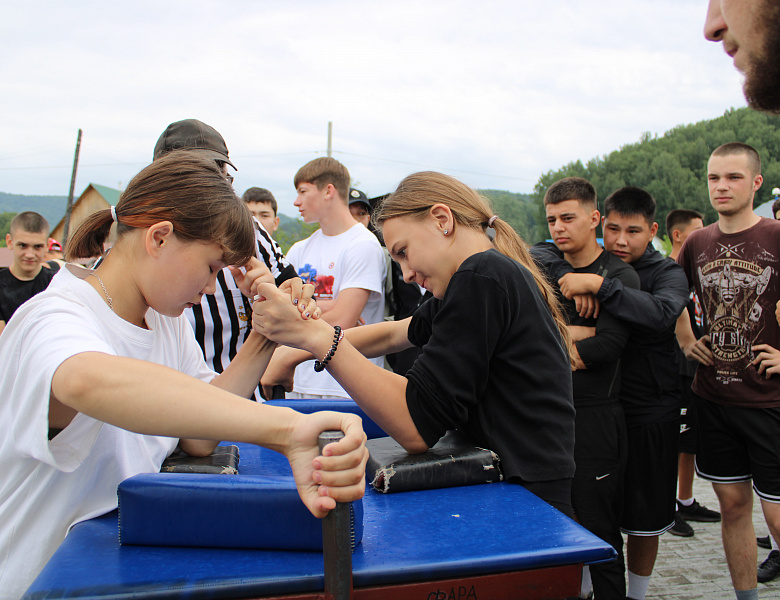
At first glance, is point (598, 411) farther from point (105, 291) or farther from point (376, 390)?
point (105, 291)

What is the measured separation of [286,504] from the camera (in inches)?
45.4

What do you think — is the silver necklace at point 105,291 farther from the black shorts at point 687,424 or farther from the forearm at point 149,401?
the black shorts at point 687,424

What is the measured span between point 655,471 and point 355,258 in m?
2.20

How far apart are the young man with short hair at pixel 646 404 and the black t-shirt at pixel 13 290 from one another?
5168 mm

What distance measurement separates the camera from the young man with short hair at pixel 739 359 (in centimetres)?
318

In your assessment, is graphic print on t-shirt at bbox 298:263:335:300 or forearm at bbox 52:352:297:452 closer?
forearm at bbox 52:352:297:452

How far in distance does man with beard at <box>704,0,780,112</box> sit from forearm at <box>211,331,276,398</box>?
155 cm

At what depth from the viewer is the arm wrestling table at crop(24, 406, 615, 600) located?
1.04 meters

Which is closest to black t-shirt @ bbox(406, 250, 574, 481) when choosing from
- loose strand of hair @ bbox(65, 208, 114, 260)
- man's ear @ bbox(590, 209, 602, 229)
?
loose strand of hair @ bbox(65, 208, 114, 260)

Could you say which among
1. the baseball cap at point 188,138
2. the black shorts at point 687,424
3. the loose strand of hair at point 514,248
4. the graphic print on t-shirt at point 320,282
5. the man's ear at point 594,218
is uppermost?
the baseball cap at point 188,138

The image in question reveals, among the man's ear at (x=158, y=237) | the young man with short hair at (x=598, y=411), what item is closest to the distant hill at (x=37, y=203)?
the young man with short hair at (x=598, y=411)

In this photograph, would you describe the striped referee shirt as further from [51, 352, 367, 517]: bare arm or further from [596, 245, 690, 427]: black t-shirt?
[596, 245, 690, 427]: black t-shirt

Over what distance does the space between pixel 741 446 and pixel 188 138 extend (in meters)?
3.35

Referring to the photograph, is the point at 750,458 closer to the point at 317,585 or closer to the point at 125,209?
the point at 317,585
